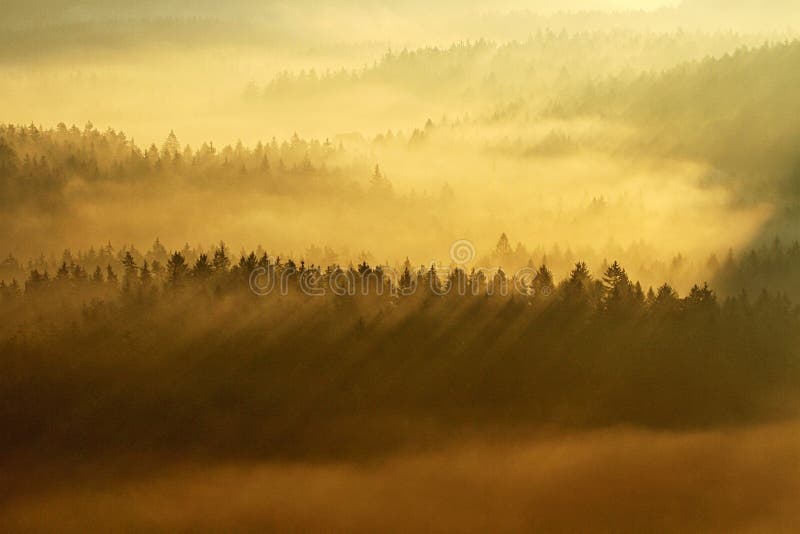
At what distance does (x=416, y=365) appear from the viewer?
115250 mm

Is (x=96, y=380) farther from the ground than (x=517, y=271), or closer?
closer

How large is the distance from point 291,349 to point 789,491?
52.6m

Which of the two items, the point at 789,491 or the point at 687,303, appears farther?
the point at 687,303

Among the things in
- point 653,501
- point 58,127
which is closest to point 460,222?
point 58,127

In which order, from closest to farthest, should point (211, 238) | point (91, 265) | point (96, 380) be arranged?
1. point (96, 380)
2. point (91, 265)
3. point (211, 238)

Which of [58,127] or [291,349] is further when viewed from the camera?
[58,127]

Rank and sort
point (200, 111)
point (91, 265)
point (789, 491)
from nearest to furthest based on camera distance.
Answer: point (789, 491), point (91, 265), point (200, 111)

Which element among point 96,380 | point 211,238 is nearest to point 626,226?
point 211,238

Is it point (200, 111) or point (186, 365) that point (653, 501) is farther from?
point (200, 111)

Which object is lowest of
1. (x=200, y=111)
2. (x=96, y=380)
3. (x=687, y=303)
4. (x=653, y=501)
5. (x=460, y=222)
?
(x=653, y=501)

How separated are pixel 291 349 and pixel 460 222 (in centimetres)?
7393

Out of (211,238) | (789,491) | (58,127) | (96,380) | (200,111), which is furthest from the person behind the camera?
(200,111)

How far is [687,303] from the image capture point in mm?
110625

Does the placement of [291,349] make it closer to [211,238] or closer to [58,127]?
[211,238]
